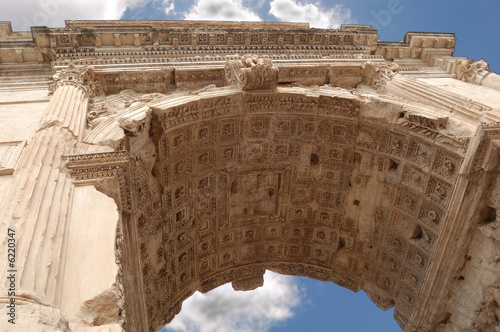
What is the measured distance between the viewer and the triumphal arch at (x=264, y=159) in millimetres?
6293

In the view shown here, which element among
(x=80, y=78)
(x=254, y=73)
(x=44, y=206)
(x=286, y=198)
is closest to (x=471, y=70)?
(x=286, y=198)

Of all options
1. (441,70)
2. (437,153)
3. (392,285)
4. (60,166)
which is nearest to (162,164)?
(60,166)

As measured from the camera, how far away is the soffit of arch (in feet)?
26.4

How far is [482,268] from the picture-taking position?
7.29 meters

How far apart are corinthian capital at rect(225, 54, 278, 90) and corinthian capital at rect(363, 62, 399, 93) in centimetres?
274

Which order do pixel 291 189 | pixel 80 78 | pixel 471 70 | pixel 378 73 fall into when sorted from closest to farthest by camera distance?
pixel 80 78 < pixel 378 73 < pixel 291 189 < pixel 471 70

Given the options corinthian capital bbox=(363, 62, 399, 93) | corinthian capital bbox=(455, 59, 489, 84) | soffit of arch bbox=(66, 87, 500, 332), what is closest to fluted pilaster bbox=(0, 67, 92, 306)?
soffit of arch bbox=(66, 87, 500, 332)

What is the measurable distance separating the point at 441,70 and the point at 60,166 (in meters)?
10.1

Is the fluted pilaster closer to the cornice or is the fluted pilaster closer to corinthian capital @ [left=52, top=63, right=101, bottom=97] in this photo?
corinthian capital @ [left=52, top=63, right=101, bottom=97]

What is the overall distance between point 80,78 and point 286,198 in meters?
5.42

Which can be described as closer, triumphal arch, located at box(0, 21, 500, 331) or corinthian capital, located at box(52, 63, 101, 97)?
triumphal arch, located at box(0, 21, 500, 331)

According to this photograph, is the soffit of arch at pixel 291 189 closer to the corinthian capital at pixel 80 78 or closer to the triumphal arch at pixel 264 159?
the triumphal arch at pixel 264 159

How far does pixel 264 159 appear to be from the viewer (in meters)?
9.70

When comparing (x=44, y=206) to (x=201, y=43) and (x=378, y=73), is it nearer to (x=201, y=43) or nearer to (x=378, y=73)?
(x=201, y=43)
